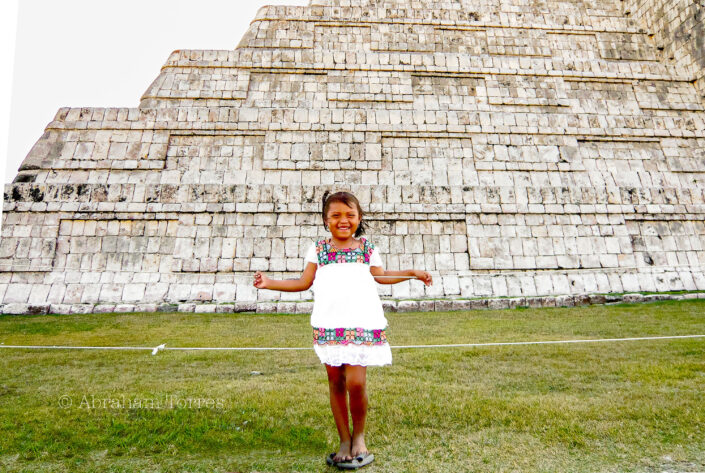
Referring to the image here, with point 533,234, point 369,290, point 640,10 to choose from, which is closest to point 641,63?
point 640,10

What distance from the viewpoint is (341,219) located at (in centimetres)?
261

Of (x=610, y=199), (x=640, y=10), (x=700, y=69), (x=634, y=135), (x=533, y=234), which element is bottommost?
(x=533, y=234)

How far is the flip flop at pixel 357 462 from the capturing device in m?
2.25

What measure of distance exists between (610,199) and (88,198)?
459 inches

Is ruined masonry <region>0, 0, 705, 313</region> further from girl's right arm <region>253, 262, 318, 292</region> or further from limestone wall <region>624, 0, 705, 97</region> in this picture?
girl's right arm <region>253, 262, 318, 292</region>

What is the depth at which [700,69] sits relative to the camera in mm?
12547

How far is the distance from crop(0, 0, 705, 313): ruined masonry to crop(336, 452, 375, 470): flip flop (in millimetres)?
6010

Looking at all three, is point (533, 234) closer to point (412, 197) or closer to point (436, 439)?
point (412, 197)

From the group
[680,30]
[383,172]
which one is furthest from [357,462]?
[680,30]

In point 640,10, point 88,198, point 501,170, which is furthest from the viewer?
point 640,10

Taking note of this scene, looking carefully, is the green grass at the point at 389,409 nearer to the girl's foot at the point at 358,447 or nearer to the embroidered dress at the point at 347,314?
the girl's foot at the point at 358,447

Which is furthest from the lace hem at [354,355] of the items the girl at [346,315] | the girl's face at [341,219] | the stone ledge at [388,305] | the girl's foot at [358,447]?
the stone ledge at [388,305]

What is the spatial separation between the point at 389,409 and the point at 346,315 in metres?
1.04

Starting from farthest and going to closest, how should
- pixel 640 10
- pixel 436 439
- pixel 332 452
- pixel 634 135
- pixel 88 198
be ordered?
pixel 640 10 → pixel 634 135 → pixel 88 198 → pixel 436 439 → pixel 332 452
